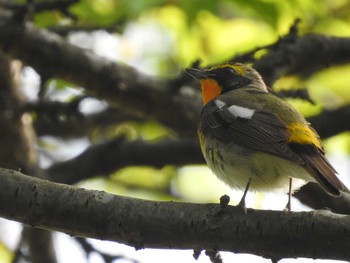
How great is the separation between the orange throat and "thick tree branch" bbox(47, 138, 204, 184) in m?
0.59

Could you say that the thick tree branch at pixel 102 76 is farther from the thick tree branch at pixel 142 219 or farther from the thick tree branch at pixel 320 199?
the thick tree branch at pixel 142 219

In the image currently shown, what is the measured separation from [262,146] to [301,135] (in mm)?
290

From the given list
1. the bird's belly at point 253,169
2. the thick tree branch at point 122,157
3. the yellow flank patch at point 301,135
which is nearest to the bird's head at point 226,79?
the thick tree branch at point 122,157

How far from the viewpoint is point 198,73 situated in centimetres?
643

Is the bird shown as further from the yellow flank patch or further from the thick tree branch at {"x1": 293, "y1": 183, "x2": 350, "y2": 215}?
the thick tree branch at {"x1": 293, "y1": 183, "x2": 350, "y2": 215}

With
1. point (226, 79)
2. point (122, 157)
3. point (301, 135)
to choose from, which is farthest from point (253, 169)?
point (122, 157)

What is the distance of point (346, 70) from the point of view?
28.7ft

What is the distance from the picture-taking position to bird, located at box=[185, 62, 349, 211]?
4857 mm

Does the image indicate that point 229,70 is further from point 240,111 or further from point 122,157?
point 122,157

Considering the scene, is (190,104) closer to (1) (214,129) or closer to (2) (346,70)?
(1) (214,129)

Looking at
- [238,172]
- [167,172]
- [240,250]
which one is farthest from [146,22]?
[240,250]

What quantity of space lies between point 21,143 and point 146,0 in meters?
1.74

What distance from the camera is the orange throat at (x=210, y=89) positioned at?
662 centimetres

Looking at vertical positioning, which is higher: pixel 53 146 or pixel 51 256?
pixel 53 146
